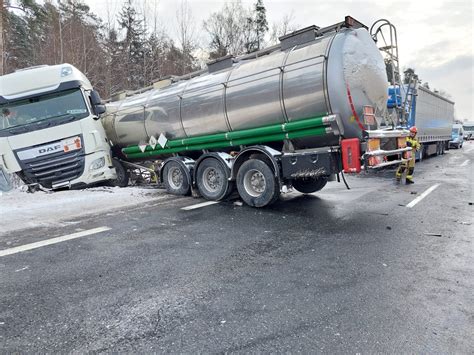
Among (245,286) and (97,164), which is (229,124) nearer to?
(97,164)

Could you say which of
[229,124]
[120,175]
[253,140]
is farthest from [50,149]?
[253,140]

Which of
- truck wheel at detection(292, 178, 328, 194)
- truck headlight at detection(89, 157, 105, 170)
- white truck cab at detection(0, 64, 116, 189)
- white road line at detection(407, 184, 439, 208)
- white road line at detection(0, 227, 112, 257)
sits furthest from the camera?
truck headlight at detection(89, 157, 105, 170)

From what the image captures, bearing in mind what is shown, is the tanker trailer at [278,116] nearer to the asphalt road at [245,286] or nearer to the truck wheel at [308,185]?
the truck wheel at [308,185]

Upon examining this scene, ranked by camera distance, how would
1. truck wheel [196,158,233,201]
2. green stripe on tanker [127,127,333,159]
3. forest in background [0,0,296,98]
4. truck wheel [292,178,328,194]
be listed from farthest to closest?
forest in background [0,0,296,98], truck wheel [292,178,328,194], truck wheel [196,158,233,201], green stripe on tanker [127,127,333,159]

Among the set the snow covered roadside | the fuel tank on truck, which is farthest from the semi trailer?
the snow covered roadside

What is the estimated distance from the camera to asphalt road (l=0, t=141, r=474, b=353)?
8.36 feet

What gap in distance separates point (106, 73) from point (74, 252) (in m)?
22.0

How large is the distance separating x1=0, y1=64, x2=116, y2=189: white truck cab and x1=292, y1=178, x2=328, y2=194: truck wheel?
507 cm

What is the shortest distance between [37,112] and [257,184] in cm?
574

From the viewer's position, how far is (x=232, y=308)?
3.00 meters

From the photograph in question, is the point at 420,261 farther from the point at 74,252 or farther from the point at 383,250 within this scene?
the point at 74,252

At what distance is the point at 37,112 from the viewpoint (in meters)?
8.70

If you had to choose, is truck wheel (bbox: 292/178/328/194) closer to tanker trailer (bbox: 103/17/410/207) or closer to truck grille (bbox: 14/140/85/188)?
tanker trailer (bbox: 103/17/410/207)

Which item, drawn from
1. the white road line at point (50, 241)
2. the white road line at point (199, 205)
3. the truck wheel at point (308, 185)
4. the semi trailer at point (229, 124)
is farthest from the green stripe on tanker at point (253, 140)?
the white road line at point (50, 241)
